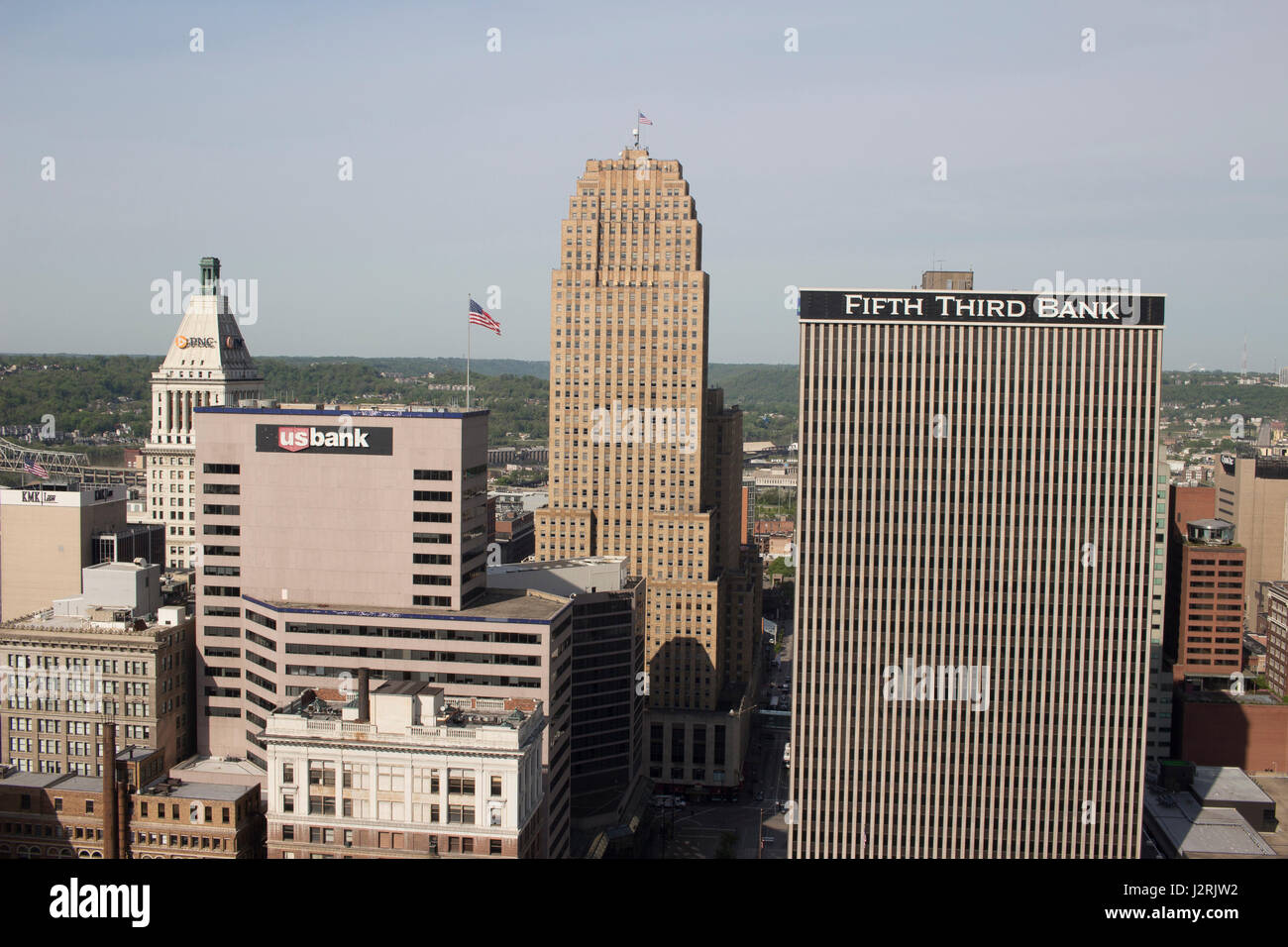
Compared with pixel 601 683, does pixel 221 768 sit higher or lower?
higher

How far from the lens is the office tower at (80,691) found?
7719cm

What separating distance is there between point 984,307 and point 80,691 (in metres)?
64.7

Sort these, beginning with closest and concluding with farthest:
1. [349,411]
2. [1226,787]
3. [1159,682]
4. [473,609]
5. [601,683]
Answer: [473,609] → [349,411] → [601,683] → [1226,787] → [1159,682]

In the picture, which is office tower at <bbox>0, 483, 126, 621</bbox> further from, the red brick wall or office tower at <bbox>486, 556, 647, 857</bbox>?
the red brick wall

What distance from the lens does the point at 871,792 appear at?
85562 millimetres

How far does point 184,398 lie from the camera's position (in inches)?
4966

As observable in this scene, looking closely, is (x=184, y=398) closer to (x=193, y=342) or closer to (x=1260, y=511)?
(x=193, y=342)

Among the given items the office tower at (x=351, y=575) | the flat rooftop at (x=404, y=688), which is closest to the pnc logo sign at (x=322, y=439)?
the office tower at (x=351, y=575)

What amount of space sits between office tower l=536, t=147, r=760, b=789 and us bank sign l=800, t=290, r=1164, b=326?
43377mm

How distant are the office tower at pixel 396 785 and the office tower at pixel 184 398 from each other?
2993 inches

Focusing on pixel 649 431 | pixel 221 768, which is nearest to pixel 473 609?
pixel 221 768

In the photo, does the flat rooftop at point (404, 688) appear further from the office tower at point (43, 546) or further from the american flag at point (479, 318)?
the office tower at point (43, 546)

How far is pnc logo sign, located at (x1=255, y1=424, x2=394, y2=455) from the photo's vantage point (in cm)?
7625

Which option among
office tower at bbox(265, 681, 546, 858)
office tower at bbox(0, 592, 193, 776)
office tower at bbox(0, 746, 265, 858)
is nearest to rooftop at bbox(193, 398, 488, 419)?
office tower at bbox(0, 592, 193, 776)
